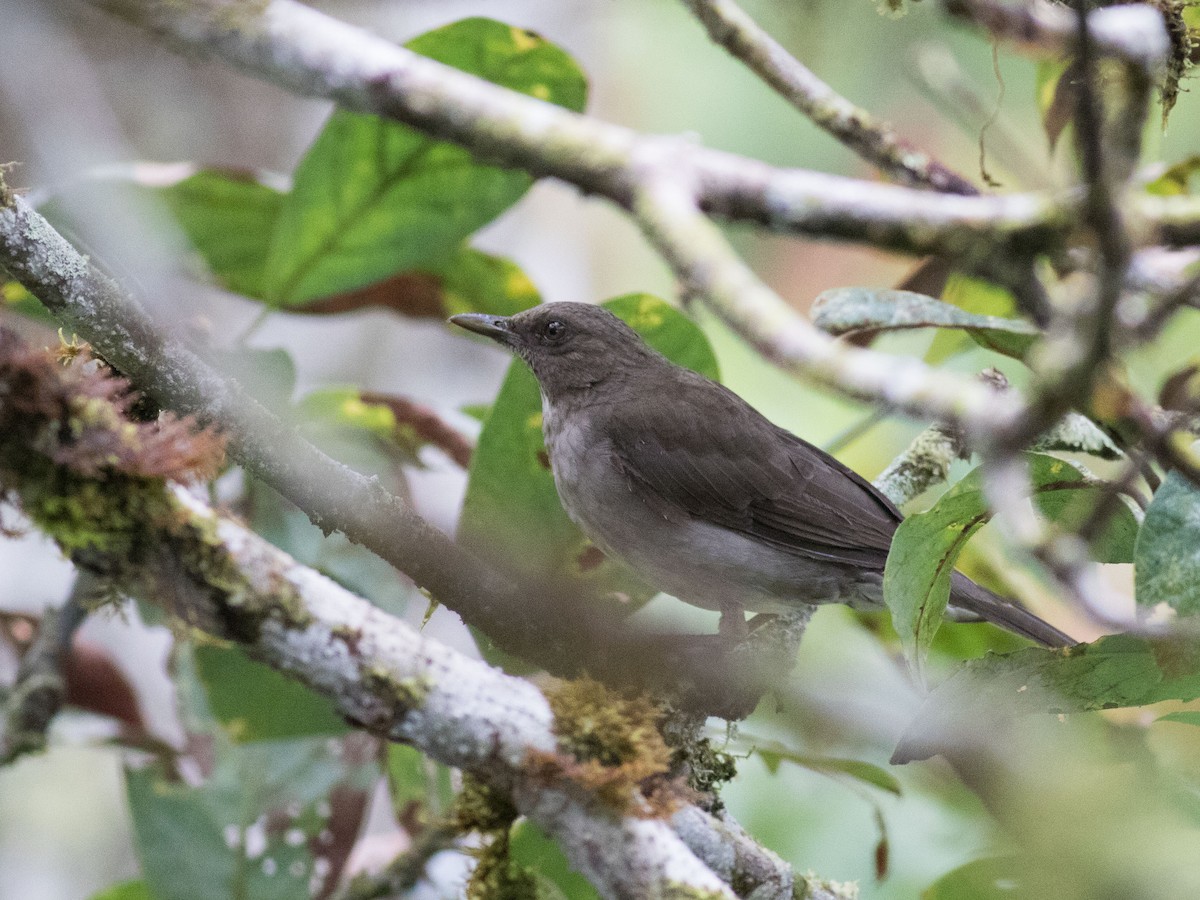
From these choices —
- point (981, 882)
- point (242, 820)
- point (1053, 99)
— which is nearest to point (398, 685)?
point (981, 882)

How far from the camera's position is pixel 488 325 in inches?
155

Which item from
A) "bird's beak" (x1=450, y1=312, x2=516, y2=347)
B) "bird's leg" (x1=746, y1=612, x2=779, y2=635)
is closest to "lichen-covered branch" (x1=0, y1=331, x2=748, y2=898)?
"bird's leg" (x1=746, y1=612, x2=779, y2=635)

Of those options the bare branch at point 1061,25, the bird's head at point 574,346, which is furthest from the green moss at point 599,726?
the bird's head at point 574,346

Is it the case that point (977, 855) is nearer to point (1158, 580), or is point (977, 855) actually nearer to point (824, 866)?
point (824, 866)

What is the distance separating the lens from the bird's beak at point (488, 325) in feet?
12.6

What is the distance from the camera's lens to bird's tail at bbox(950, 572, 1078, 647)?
3295 mm

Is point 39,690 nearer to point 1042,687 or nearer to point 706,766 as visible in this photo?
point 706,766

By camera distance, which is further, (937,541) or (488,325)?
(488,325)

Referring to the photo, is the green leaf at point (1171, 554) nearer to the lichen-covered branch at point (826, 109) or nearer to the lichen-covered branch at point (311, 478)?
the lichen-covered branch at point (311, 478)

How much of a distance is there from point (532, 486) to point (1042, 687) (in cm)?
144

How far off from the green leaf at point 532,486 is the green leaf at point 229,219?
102 centimetres

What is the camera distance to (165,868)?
2.90m

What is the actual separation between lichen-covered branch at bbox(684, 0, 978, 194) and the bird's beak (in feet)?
4.01

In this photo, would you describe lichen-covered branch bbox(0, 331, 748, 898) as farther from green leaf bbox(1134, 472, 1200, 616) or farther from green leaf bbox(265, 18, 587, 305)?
green leaf bbox(265, 18, 587, 305)
